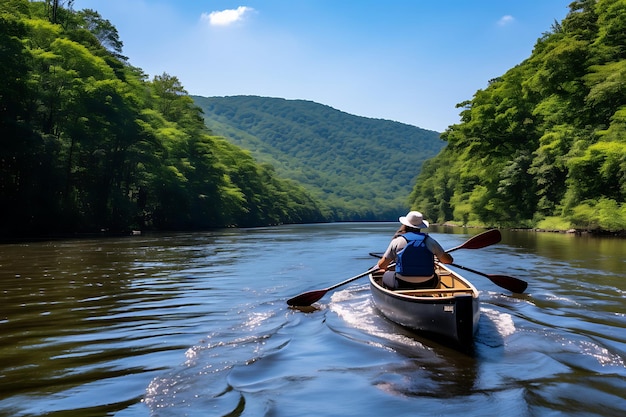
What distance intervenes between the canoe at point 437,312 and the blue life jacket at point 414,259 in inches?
18.8

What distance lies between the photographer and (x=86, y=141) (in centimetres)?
3741

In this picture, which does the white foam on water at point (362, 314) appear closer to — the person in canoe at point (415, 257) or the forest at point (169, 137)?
the person in canoe at point (415, 257)

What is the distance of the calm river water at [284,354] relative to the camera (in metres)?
4.54

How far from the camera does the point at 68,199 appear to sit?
3675 centimetres

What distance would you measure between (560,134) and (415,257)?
115 ft

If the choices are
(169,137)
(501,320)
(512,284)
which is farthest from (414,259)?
(169,137)

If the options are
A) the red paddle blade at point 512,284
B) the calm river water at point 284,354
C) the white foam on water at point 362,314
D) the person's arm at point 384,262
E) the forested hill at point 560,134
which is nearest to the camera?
the calm river water at point 284,354

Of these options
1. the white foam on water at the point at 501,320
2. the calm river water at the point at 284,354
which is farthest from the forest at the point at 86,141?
the white foam on water at the point at 501,320

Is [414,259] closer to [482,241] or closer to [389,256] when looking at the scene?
[389,256]

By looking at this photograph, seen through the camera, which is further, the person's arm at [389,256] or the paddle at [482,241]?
the paddle at [482,241]

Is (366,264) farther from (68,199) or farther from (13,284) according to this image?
(68,199)

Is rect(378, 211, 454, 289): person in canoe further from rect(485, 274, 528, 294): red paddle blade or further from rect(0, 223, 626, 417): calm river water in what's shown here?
rect(485, 274, 528, 294): red paddle blade

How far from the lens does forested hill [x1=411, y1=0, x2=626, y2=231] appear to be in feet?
104

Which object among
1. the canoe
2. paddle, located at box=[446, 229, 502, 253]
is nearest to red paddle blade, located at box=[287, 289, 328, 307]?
the canoe
